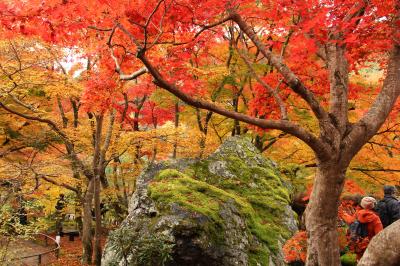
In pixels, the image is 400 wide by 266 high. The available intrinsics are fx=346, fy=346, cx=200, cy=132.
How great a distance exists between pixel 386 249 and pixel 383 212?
4.11 m

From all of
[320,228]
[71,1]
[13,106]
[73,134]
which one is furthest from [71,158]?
[320,228]

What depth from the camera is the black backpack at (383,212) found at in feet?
21.7

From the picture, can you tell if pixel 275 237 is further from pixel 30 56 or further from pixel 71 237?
pixel 71 237

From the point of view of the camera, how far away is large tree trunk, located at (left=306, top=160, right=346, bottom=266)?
498cm

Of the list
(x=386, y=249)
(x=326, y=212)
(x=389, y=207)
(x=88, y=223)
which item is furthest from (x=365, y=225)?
(x=88, y=223)

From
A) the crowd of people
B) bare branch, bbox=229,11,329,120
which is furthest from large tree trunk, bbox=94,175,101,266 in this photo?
bare branch, bbox=229,11,329,120

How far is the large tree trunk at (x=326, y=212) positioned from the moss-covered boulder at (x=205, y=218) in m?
1.55

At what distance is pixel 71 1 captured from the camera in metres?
6.61

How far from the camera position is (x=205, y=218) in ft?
19.9

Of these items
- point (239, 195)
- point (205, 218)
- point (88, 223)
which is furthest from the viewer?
point (88, 223)

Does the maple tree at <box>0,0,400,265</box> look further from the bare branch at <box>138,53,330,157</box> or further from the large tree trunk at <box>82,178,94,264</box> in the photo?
the large tree trunk at <box>82,178,94,264</box>

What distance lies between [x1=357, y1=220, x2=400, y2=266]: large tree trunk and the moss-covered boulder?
300cm

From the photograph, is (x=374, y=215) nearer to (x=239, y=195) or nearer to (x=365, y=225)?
(x=365, y=225)

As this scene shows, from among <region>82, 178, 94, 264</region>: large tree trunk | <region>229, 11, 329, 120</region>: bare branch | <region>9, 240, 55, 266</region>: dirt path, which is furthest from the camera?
<region>9, 240, 55, 266</region>: dirt path
